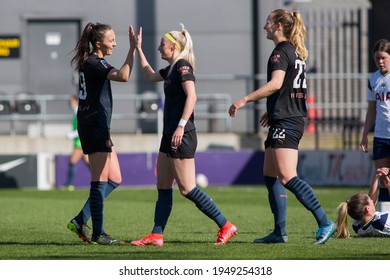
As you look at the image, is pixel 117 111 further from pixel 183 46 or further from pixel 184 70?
pixel 184 70

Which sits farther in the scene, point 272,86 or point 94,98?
point 94,98

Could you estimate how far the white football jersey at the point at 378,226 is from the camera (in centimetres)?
1130

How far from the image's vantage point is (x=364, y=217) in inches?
446

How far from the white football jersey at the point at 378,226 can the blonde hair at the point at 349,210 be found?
114 mm

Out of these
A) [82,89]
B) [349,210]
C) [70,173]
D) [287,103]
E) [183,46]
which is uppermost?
[183,46]

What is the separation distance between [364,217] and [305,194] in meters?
1.24

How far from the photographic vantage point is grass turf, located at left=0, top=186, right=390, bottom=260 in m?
9.55

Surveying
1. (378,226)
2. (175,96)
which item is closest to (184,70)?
(175,96)

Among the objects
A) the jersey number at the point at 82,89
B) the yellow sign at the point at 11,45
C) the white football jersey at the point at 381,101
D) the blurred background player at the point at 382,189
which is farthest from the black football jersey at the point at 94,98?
the yellow sign at the point at 11,45

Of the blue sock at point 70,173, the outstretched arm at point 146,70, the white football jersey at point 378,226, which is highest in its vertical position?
the outstretched arm at point 146,70

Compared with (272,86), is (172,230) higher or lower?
lower

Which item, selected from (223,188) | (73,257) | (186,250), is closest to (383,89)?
(186,250)

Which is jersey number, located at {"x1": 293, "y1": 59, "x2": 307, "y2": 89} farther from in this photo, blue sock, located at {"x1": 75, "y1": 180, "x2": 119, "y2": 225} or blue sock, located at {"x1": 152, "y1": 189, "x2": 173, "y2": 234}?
blue sock, located at {"x1": 75, "y1": 180, "x2": 119, "y2": 225}

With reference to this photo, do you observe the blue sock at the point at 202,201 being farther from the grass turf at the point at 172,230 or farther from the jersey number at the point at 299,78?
the jersey number at the point at 299,78
